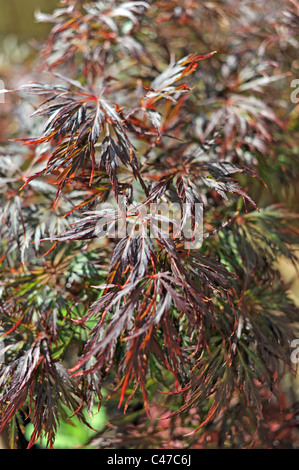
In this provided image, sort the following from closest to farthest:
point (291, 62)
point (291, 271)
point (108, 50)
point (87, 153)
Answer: point (87, 153), point (108, 50), point (291, 62), point (291, 271)

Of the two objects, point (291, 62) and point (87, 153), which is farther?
point (291, 62)

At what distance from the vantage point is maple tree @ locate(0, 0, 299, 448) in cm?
82

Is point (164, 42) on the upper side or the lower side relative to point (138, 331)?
upper

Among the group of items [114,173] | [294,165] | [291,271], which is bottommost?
[291,271]

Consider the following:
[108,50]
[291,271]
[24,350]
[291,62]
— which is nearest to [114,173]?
[24,350]

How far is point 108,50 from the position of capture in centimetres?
129

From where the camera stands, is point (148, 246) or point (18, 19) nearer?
point (148, 246)

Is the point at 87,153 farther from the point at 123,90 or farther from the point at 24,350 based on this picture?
the point at 123,90

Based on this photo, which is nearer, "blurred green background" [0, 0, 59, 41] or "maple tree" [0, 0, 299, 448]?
"maple tree" [0, 0, 299, 448]

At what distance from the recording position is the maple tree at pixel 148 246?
816 millimetres

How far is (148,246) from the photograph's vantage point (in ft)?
2.63

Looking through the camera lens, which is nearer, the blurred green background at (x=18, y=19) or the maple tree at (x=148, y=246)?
the maple tree at (x=148, y=246)
